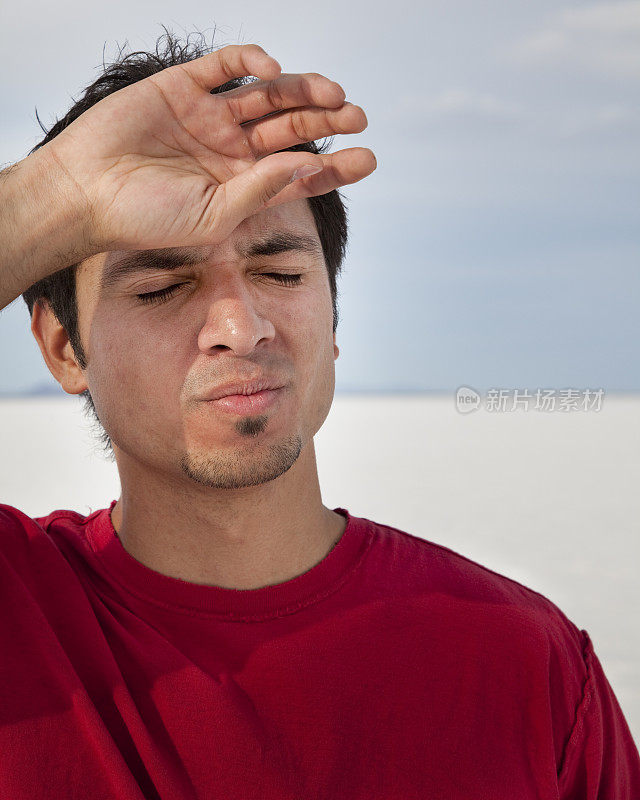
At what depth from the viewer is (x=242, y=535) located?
5.61ft

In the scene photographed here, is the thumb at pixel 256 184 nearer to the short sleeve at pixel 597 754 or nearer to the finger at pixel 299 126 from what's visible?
the finger at pixel 299 126

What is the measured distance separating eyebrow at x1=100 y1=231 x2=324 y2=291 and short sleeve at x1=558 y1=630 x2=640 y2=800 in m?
1.00

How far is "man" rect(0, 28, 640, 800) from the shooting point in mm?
1372

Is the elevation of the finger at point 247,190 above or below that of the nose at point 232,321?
above

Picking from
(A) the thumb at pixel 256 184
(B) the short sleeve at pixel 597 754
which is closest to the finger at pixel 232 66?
(A) the thumb at pixel 256 184

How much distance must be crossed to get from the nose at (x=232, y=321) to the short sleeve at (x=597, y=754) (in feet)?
2.96

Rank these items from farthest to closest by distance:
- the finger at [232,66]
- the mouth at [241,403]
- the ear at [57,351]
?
the ear at [57,351], the mouth at [241,403], the finger at [232,66]

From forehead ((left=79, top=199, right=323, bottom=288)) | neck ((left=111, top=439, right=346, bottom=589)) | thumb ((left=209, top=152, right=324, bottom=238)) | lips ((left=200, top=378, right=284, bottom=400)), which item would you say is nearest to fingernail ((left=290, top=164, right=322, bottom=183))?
thumb ((left=209, top=152, right=324, bottom=238))

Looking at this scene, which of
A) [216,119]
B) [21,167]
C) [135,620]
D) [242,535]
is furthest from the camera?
[242,535]

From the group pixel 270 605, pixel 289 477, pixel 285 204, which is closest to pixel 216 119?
pixel 285 204

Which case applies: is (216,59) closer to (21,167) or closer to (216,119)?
(216,119)

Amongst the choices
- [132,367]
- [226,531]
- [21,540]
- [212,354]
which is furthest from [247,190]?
[21,540]

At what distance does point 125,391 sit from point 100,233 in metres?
0.35

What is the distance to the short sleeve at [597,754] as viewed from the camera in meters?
1.58
